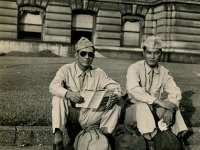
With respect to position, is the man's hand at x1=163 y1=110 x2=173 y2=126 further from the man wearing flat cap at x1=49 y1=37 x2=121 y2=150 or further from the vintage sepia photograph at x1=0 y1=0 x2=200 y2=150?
the man wearing flat cap at x1=49 y1=37 x2=121 y2=150

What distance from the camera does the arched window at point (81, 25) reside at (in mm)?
17688

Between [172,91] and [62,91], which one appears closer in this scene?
[62,91]

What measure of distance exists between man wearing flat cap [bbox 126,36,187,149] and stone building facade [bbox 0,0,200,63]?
12230mm

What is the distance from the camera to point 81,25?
18.0m

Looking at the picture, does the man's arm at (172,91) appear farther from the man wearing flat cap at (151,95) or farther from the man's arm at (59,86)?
the man's arm at (59,86)

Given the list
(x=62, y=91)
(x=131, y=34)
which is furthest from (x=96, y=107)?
(x=131, y=34)

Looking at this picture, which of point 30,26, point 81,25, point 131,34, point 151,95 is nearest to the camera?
point 151,95

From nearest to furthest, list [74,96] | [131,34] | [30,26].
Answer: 1. [74,96]
2. [30,26]
3. [131,34]

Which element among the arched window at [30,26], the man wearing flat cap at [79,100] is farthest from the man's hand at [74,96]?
the arched window at [30,26]

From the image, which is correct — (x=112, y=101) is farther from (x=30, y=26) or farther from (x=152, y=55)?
(x=30, y=26)

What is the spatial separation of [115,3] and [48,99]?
510 inches

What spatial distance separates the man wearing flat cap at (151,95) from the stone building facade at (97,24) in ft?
40.1

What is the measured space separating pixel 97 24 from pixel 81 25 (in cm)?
101

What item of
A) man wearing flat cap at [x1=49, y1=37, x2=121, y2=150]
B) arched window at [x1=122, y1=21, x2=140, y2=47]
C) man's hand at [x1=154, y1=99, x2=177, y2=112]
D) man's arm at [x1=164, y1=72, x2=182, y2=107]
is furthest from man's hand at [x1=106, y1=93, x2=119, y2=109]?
arched window at [x1=122, y1=21, x2=140, y2=47]
